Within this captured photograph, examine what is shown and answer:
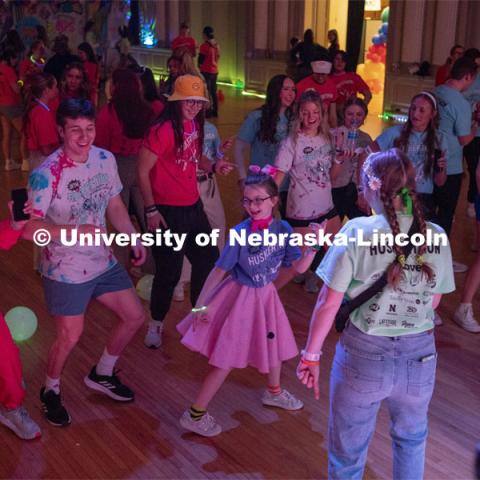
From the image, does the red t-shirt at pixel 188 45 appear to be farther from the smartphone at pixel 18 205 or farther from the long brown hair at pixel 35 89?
the smartphone at pixel 18 205

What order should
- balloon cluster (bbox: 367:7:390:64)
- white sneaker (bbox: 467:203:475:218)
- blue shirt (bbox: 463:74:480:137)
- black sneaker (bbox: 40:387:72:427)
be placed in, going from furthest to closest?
balloon cluster (bbox: 367:7:390:64) → white sneaker (bbox: 467:203:475:218) → blue shirt (bbox: 463:74:480:137) → black sneaker (bbox: 40:387:72:427)

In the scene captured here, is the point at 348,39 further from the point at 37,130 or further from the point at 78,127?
the point at 78,127

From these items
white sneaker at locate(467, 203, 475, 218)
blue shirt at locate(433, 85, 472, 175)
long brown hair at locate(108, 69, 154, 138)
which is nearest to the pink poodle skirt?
long brown hair at locate(108, 69, 154, 138)

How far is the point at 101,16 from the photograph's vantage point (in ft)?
64.6

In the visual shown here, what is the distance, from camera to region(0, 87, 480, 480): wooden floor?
309 cm

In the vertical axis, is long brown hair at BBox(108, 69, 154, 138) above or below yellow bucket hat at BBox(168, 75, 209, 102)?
below

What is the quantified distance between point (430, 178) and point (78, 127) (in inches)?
94.0

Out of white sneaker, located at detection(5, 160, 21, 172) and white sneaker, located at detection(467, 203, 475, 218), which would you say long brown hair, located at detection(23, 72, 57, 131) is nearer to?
white sneaker, located at detection(5, 160, 21, 172)

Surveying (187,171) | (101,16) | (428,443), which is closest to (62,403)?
(187,171)

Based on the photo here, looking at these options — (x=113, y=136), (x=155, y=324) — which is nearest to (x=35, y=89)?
(x=113, y=136)

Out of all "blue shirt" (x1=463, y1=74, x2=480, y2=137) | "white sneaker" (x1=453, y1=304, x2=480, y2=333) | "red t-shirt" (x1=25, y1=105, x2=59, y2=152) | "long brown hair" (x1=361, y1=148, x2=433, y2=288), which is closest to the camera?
"long brown hair" (x1=361, y1=148, x2=433, y2=288)

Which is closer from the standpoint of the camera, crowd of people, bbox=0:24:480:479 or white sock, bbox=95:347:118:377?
crowd of people, bbox=0:24:480:479

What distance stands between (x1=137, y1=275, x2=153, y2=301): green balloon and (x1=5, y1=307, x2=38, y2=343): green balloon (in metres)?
0.85

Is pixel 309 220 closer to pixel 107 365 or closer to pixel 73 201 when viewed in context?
pixel 107 365
